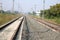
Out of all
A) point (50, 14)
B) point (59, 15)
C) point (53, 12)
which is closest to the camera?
point (59, 15)

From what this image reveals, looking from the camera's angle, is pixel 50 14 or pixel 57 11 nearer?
pixel 57 11

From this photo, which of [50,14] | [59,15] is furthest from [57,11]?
[50,14]

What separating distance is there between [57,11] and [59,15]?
57.0 inches

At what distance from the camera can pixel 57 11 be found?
64.1 meters

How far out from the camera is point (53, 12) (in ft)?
228

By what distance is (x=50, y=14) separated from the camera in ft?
247

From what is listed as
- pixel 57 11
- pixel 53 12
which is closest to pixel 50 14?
pixel 53 12

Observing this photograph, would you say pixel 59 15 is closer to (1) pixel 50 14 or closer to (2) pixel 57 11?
(2) pixel 57 11

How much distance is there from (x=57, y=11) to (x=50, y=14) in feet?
36.7

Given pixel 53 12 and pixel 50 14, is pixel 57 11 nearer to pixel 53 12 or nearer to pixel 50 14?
pixel 53 12

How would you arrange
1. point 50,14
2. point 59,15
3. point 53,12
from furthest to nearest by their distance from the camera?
1. point 50,14
2. point 53,12
3. point 59,15

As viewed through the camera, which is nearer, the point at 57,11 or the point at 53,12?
the point at 57,11

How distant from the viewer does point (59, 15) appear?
2515 inches
